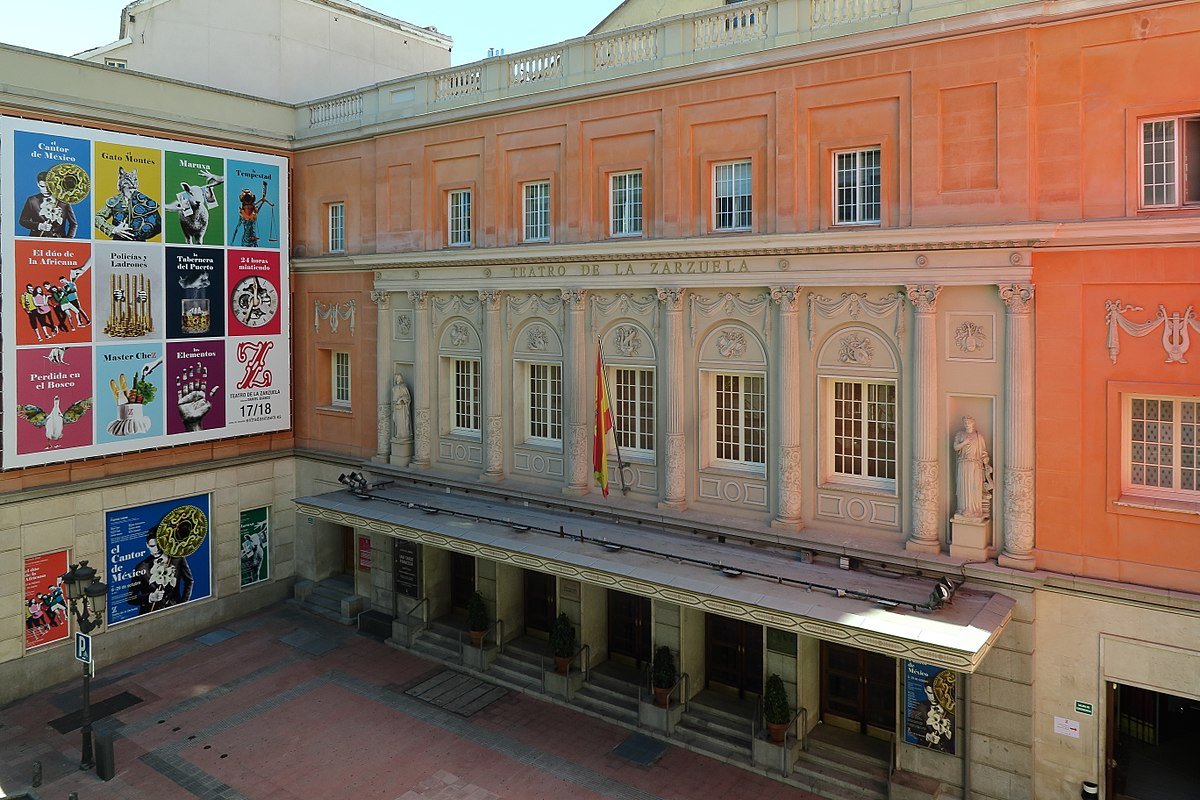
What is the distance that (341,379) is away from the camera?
28.7m

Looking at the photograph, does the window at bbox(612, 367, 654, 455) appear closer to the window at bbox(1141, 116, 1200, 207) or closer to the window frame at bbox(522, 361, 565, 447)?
the window frame at bbox(522, 361, 565, 447)

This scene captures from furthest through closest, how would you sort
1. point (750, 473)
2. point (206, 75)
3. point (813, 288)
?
point (206, 75) < point (750, 473) < point (813, 288)

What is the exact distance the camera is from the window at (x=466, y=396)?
25062 millimetres

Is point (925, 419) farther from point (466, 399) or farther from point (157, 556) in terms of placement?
point (157, 556)

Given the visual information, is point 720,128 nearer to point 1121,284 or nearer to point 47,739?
point 1121,284

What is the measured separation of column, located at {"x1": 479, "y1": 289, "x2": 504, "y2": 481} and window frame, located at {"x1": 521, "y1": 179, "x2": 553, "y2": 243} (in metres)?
1.99

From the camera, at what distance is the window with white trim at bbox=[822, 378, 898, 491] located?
18.0m

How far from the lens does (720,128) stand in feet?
65.1

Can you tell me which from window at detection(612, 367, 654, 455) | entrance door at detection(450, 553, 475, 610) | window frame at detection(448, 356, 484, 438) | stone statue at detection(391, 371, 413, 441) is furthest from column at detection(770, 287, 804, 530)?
stone statue at detection(391, 371, 413, 441)

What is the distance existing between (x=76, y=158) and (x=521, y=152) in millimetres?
11712

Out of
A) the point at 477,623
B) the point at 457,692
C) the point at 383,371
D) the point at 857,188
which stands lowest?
A: the point at 457,692

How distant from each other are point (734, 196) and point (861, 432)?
620 cm

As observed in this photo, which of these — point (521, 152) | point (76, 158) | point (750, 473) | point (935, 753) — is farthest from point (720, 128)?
point (76, 158)

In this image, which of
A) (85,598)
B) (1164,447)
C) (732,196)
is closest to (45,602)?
(85,598)
